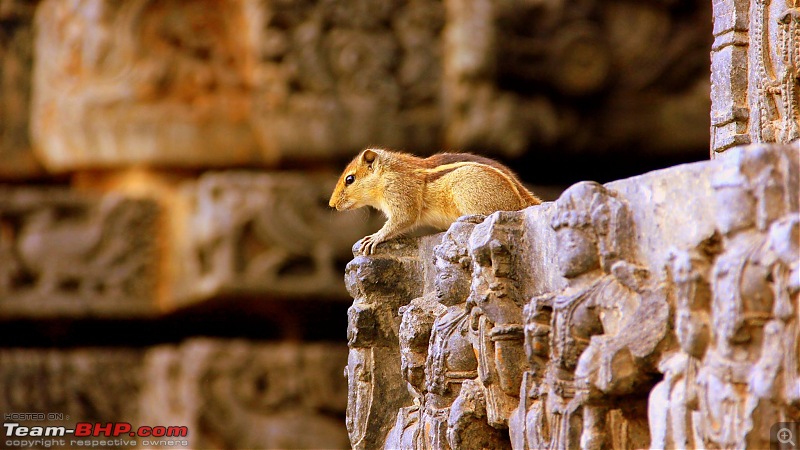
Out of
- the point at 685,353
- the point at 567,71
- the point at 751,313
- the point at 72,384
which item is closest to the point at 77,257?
the point at 72,384

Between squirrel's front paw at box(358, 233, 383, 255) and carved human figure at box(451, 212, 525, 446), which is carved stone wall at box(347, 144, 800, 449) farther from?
squirrel's front paw at box(358, 233, 383, 255)

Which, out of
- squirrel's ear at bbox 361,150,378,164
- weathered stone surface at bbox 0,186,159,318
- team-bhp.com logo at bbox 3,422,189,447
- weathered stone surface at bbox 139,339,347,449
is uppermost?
weathered stone surface at bbox 0,186,159,318

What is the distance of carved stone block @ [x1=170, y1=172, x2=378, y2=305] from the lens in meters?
6.25

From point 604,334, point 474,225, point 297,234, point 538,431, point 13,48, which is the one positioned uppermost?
point 13,48

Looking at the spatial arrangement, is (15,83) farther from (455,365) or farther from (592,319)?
(592,319)

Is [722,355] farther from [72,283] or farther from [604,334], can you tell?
[72,283]

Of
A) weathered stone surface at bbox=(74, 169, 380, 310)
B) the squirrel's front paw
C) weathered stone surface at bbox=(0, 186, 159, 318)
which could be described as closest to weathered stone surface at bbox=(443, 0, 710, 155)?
weathered stone surface at bbox=(74, 169, 380, 310)

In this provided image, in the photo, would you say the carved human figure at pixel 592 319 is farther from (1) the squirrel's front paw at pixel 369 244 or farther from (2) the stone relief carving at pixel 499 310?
(1) the squirrel's front paw at pixel 369 244

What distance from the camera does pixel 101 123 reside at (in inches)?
257

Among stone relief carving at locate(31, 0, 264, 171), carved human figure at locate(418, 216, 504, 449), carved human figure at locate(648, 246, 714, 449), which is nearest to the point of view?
carved human figure at locate(648, 246, 714, 449)

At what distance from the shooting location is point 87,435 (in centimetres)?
674

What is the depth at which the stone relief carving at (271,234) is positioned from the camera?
625cm

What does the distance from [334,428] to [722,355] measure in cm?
460

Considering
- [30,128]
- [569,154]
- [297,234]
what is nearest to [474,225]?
[297,234]
